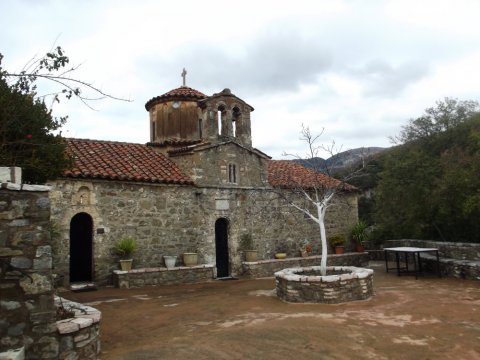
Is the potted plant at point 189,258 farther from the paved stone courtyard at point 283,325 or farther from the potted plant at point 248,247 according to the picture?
the potted plant at point 248,247

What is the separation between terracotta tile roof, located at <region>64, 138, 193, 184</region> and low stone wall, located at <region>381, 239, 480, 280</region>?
9537 millimetres

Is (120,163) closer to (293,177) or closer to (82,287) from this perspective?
(82,287)

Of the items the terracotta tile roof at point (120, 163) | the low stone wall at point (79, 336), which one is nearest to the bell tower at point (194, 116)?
the terracotta tile roof at point (120, 163)

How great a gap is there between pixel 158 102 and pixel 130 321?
1141 centimetres

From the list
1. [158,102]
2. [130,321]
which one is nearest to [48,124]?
[130,321]

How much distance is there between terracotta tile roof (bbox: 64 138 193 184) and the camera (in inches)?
476

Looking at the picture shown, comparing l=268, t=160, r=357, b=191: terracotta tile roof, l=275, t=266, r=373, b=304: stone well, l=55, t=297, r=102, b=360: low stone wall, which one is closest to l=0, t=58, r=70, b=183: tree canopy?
l=55, t=297, r=102, b=360: low stone wall

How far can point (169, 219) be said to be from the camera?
13289 mm

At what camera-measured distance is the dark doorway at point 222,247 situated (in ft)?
47.7

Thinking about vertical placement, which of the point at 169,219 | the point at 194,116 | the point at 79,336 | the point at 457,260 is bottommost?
the point at 457,260

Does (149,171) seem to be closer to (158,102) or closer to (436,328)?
(158,102)

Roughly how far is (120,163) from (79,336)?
349 inches

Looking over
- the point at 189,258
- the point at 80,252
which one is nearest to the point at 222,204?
the point at 189,258

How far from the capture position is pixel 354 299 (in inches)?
362
